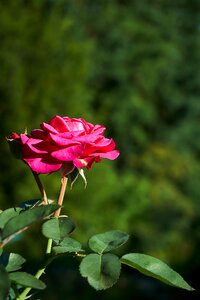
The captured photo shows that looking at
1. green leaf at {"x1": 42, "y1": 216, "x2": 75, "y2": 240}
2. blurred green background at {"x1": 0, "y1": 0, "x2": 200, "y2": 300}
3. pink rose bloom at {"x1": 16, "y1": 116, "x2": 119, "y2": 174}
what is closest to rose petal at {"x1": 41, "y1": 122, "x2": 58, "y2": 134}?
pink rose bloom at {"x1": 16, "y1": 116, "x2": 119, "y2": 174}

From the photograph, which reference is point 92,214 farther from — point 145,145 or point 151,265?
point 151,265

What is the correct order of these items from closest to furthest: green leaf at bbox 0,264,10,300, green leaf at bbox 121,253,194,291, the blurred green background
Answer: green leaf at bbox 0,264,10,300 < green leaf at bbox 121,253,194,291 < the blurred green background

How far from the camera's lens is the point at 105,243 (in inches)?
32.5

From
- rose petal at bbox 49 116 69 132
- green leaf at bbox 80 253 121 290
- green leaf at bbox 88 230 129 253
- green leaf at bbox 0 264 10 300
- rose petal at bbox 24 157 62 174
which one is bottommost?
green leaf at bbox 88 230 129 253

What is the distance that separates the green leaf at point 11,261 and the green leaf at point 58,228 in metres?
0.05

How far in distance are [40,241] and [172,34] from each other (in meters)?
8.72

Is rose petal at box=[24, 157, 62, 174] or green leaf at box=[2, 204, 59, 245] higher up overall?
rose petal at box=[24, 157, 62, 174]

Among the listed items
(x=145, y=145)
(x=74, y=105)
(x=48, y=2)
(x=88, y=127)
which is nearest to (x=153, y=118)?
(x=145, y=145)

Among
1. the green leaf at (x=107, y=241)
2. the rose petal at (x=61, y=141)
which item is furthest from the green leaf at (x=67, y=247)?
the rose petal at (x=61, y=141)

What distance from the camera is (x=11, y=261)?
772 millimetres

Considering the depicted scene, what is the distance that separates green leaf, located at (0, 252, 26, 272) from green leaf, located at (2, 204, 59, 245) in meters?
0.07

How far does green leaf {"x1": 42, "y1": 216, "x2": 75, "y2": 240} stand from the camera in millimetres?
737

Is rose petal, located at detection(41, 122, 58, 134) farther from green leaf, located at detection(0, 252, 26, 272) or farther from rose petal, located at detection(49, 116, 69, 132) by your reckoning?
green leaf, located at detection(0, 252, 26, 272)

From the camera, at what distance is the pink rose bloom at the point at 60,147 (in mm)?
785
